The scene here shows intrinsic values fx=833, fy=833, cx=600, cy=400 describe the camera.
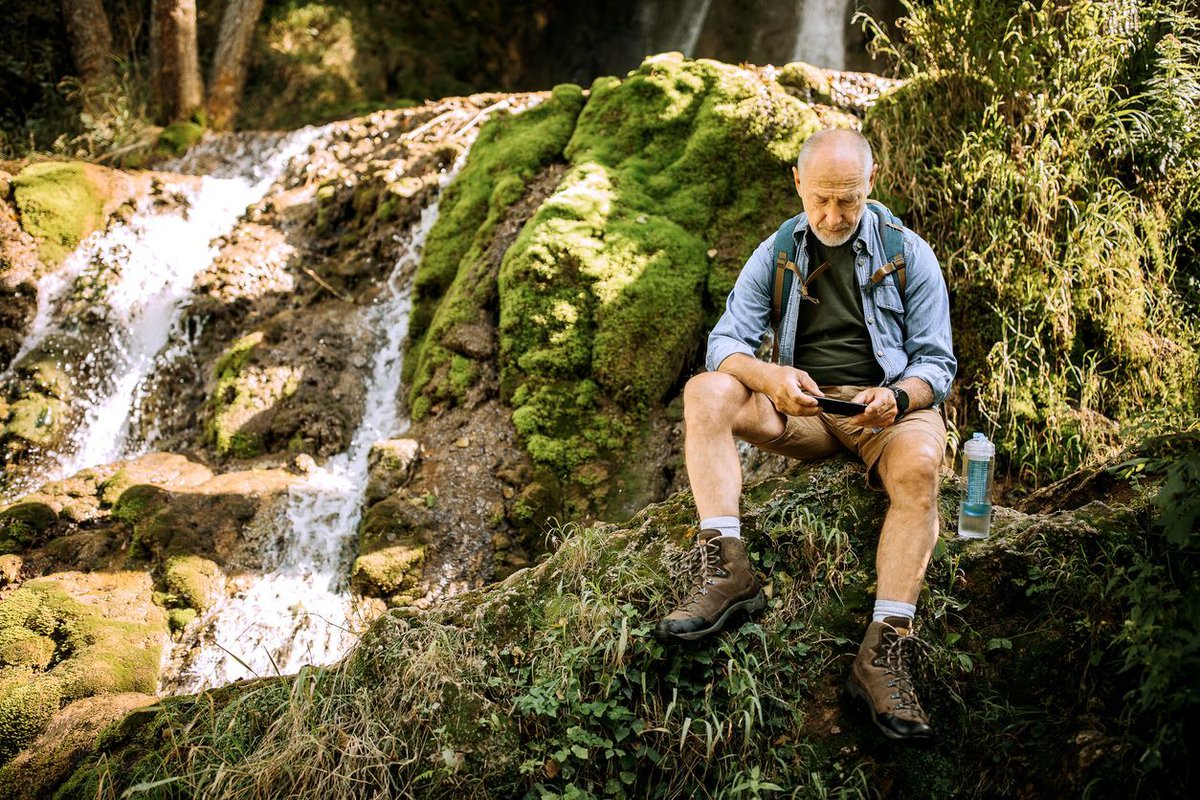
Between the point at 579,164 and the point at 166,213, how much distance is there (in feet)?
13.4

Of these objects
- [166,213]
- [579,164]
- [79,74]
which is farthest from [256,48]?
[579,164]

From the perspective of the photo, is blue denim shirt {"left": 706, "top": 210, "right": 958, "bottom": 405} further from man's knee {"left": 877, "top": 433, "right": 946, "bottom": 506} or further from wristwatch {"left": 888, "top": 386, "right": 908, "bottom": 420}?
man's knee {"left": 877, "top": 433, "right": 946, "bottom": 506}

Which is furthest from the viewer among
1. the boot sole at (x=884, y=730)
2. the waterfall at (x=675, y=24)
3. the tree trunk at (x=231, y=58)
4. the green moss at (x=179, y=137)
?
the waterfall at (x=675, y=24)

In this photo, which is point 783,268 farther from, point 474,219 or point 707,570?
point 474,219

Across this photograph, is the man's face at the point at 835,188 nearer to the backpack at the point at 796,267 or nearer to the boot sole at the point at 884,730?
the backpack at the point at 796,267

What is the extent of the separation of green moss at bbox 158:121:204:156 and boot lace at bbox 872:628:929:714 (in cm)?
942

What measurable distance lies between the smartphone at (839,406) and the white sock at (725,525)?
1.64 ft

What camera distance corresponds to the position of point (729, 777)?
2.65m

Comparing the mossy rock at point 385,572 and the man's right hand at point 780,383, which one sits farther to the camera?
the mossy rock at point 385,572

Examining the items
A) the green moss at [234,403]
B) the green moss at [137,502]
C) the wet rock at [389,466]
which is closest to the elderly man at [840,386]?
the wet rock at [389,466]

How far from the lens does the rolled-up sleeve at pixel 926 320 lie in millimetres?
3094

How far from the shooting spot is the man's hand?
291 cm

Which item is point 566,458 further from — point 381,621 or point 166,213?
point 166,213

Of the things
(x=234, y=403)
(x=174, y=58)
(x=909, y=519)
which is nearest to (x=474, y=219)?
(x=234, y=403)
